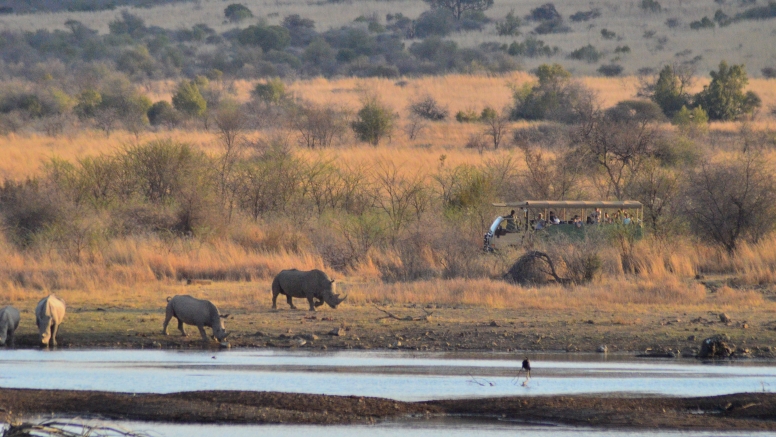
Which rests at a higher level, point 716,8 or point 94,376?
point 716,8

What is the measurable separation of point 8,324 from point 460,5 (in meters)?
85.2

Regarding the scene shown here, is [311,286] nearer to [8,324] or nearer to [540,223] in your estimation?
[8,324]

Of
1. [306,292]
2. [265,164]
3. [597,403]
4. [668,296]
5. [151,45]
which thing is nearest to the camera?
[597,403]

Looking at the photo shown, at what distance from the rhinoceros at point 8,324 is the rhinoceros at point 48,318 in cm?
33

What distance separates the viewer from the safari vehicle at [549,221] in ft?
77.0

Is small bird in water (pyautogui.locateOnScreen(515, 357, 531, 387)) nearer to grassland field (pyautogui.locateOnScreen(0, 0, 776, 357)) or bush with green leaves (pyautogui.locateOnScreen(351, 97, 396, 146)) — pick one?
grassland field (pyautogui.locateOnScreen(0, 0, 776, 357))

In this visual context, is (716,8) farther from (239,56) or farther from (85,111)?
(85,111)

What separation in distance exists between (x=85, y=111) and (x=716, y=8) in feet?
198

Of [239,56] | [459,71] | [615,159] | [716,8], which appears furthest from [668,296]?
[716,8]

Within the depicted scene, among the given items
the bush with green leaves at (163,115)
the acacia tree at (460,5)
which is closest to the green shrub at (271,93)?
the bush with green leaves at (163,115)

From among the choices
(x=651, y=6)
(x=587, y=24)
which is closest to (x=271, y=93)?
(x=587, y=24)

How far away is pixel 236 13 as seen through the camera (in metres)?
96.9

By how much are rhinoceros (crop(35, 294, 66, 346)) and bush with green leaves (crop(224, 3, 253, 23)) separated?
8318cm

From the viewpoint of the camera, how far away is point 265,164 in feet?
102
